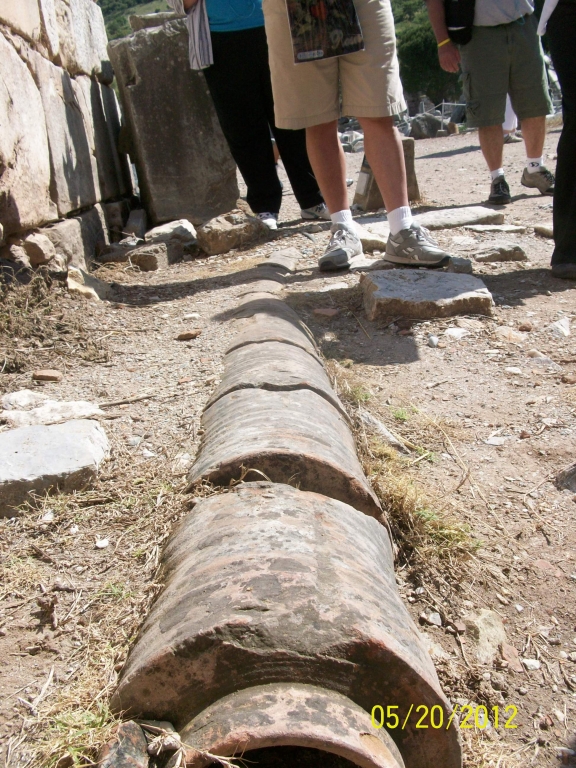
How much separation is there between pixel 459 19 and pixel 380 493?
401cm

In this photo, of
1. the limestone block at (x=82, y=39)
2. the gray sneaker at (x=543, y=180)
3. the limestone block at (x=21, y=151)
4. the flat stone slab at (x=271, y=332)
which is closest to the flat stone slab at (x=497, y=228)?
the gray sneaker at (x=543, y=180)

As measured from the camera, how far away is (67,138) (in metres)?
4.46

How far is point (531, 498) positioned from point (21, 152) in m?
2.82

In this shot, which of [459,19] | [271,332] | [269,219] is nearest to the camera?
[271,332]

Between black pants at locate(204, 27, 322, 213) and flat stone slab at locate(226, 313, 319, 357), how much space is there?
2.49 metres

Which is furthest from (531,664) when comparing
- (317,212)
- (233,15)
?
(233,15)

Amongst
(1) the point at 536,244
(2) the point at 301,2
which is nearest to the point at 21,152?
(2) the point at 301,2

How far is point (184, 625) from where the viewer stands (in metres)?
1.10

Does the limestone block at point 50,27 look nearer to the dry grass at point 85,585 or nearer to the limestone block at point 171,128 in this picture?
the limestone block at point 171,128

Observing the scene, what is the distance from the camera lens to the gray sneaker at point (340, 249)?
379cm

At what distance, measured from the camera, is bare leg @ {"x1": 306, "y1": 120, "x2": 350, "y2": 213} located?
3596mm

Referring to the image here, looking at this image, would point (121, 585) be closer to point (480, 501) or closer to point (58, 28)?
point (480, 501)

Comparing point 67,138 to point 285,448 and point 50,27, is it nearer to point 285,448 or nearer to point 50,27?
point 50,27

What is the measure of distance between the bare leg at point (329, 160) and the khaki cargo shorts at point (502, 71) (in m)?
1.80
